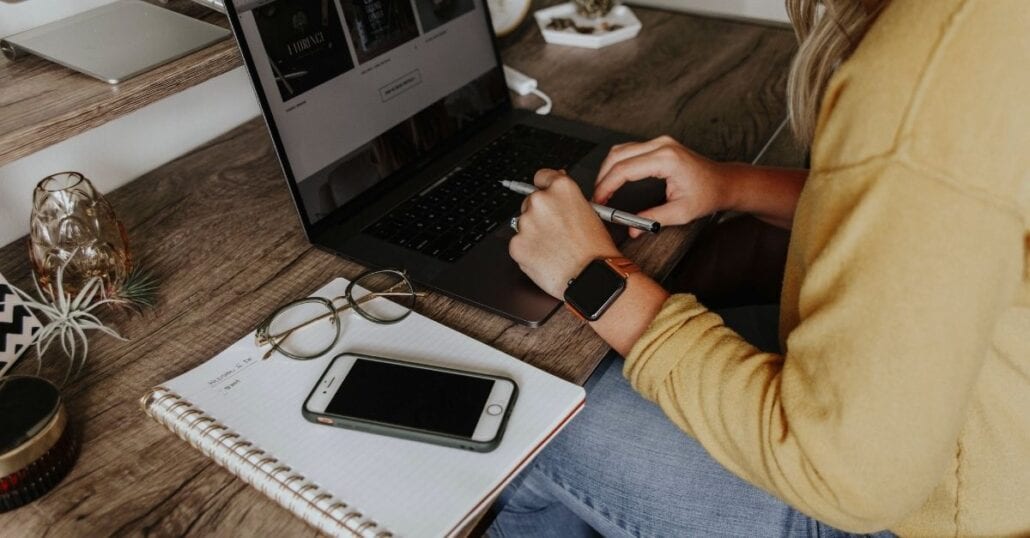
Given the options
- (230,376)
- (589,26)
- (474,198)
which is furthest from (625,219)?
(589,26)

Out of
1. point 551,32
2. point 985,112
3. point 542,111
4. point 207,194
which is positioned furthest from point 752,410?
point 551,32

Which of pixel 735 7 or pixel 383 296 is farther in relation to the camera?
pixel 735 7

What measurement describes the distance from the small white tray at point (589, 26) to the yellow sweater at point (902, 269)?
34.1 inches

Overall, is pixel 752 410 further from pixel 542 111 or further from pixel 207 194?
pixel 207 194

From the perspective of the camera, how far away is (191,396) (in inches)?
28.6

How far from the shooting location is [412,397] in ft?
2.28

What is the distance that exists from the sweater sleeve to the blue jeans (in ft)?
0.63

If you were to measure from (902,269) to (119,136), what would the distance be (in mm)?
1021

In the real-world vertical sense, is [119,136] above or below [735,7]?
above

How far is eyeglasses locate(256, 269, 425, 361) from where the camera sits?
30.7 inches

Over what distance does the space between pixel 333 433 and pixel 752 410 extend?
14.2 inches

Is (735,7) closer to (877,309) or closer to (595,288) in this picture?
(595,288)

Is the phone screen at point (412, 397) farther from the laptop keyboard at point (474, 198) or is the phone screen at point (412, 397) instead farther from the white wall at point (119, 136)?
the white wall at point (119, 136)

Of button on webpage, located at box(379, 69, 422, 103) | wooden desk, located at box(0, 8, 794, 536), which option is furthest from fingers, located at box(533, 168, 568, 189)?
button on webpage, located at box(379, 69, 422, 103)
